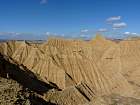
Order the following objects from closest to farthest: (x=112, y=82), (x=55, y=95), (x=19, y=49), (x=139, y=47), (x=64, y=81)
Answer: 1. (x=55, y=95)
2. (x=64, y=81)
3. (x=112, y=82)
4. (x=19, y=49)
5. (x=139, y=47)

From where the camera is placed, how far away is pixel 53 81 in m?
63.7

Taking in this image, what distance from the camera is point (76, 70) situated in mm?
69562

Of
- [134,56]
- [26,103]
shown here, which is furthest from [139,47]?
[26,103]

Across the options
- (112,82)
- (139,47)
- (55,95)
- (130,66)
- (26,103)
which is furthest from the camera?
(139,47)

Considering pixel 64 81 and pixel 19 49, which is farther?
pixel 19 49

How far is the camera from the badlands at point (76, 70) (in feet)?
146

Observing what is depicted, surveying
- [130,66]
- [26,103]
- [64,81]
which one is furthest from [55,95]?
[130,66]

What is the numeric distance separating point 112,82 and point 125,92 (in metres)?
5.39

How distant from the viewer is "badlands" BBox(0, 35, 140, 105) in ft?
146

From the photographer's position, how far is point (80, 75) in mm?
68125

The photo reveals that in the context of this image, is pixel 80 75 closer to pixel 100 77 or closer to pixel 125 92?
pixel 100 77

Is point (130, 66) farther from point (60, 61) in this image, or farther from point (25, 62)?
point (25, 62)

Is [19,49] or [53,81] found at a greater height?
[19,49]

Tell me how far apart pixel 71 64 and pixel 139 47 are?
35.3 meters
